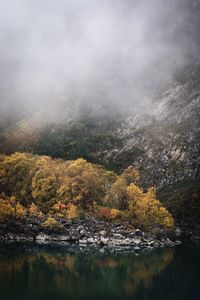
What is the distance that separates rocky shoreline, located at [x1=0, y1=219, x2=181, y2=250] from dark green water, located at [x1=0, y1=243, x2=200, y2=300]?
988cm

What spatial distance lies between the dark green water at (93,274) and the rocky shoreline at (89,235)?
32.4ft

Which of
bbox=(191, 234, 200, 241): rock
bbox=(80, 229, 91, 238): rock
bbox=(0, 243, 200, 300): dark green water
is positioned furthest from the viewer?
bbox=(191, 234, 200, 241): rock

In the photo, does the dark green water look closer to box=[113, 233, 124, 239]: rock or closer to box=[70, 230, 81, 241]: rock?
box=[70, 230, 81, 241]: rock

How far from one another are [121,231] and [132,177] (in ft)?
195

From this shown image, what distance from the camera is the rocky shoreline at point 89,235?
125m

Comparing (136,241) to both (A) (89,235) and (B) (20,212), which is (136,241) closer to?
(A) (89,235)

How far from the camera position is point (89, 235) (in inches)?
5032

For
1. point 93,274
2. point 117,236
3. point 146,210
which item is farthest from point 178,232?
point 93,274

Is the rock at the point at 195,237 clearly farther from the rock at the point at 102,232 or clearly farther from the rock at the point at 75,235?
the rock at the point at 75,235

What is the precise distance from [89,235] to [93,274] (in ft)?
153

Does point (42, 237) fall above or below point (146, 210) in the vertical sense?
below

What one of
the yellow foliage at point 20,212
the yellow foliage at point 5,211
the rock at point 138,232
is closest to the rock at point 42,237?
the yellow foliage at point 20,212

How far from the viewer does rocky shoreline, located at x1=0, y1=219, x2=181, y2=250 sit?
124938 mm

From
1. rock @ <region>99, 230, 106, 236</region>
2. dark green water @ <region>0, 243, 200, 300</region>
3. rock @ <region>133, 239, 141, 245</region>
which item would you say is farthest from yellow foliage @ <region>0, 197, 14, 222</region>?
rock @ <region>133, 239, 141, 245</region>
